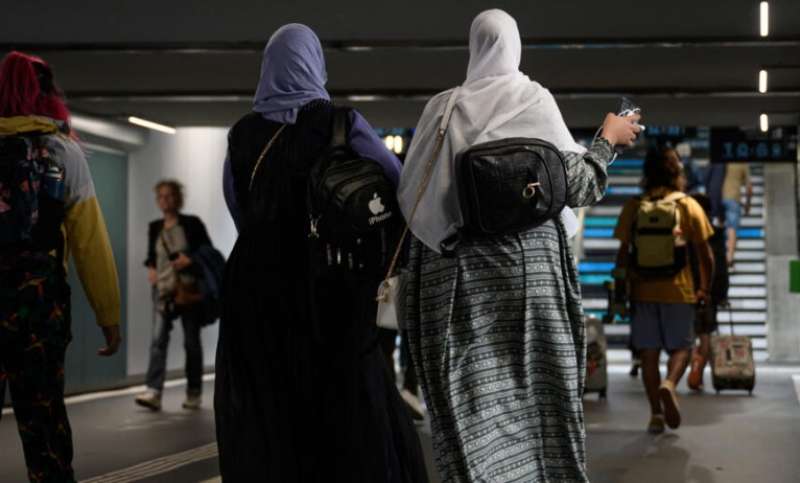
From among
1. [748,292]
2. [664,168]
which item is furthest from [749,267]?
[664,168]

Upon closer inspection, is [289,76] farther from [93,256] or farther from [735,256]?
[735,256]

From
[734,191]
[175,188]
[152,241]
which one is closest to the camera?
[175,188]

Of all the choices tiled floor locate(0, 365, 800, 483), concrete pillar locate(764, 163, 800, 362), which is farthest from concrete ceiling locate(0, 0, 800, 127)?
concrete pillar locate(764, 163, 800, 362)

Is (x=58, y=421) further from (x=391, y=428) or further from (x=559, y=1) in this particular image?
(x=559, y=1)

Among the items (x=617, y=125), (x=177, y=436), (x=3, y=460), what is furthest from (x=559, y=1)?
(x=617, y=125)

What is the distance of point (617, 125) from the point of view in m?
4.92

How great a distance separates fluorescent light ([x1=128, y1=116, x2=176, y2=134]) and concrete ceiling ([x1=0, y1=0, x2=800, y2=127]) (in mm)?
244

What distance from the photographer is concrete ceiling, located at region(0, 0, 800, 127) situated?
1155cm

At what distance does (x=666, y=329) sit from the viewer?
10.0 metres

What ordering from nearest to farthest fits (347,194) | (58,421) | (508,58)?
1. (347,194)
2. (508,58)
3. (58,421)

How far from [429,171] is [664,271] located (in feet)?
18.5

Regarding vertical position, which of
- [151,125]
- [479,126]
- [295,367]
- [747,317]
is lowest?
[747,317]

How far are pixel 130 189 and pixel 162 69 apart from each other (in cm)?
408

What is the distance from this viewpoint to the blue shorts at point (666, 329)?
10008 millimetres
